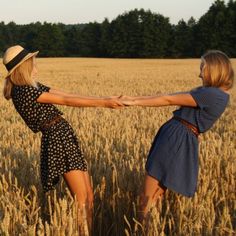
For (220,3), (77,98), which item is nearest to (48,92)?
(77,98)

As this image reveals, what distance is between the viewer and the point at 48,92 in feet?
10.9

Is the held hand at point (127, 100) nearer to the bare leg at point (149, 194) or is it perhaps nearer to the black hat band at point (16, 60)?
the bare leg at point (149, 194)

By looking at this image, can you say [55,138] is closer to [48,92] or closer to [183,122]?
[48,92]

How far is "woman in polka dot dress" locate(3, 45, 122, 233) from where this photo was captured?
331 centimetres

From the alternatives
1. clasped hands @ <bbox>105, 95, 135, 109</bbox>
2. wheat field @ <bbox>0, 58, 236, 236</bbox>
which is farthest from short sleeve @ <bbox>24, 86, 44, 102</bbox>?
wheat field @ <bbox>0, 58, 236, 236</bbox>

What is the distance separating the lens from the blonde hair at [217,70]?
3.22 m

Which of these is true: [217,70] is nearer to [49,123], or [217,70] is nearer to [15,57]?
[49,123]

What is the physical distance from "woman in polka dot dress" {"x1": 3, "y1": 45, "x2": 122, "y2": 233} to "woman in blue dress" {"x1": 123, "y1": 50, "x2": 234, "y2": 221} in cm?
45

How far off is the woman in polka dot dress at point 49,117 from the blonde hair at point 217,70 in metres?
0.79

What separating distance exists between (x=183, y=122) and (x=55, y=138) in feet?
2.97

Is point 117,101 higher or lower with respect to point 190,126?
higher

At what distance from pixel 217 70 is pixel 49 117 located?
120 centimetres

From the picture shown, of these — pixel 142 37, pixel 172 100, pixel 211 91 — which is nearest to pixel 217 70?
pixel 211 91

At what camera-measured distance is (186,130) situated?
333 cm
